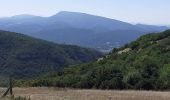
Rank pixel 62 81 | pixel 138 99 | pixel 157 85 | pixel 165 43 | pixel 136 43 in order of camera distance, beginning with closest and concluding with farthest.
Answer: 1. pixel 138 99
2. pixel 157 85
3. pixel 62 81
4. pixel 165 43
5. pixel 136 43

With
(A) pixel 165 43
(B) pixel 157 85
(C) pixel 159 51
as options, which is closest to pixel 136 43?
(A) pixel 165 43

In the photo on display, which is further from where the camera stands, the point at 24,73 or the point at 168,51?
the point at 24,73

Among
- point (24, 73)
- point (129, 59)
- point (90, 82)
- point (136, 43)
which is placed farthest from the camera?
point (24, 73)

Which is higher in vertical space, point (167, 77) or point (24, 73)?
point (167, 77)

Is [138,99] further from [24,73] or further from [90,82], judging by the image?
[24,73]

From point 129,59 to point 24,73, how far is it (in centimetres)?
14759

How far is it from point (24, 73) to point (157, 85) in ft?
549

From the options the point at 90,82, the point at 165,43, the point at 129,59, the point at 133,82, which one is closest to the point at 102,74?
the point at 90,82

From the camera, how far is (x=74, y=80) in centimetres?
4059

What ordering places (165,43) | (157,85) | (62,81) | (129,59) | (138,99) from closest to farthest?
(138,99) < (157,85) < (62,81) < (129,59) < (165,43)

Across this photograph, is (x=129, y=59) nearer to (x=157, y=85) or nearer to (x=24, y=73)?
(x=157, y=85)

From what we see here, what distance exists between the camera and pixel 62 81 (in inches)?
1628

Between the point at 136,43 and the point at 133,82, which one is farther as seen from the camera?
the point at 136,43

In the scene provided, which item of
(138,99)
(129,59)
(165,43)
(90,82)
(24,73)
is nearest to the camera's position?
(138,99)
